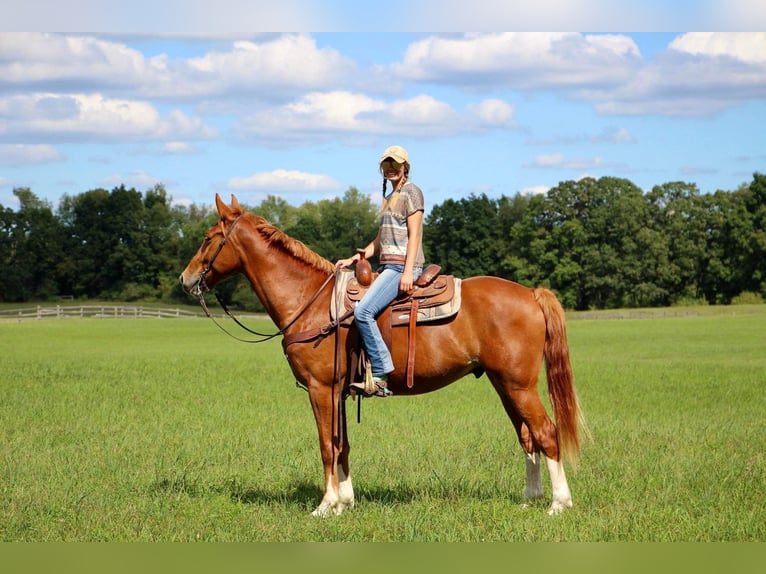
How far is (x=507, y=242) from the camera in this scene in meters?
93.1

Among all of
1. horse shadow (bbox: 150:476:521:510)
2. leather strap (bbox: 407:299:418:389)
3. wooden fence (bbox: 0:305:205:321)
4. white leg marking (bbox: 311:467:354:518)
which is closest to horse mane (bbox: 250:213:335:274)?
leather strap (bbox: 407:299:418:389)

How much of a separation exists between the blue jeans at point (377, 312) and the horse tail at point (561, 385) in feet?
4.48

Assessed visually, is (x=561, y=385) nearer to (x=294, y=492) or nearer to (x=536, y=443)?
(x=536, y=443)

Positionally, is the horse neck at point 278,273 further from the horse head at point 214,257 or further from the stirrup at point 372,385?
the stirrup at point 372,385

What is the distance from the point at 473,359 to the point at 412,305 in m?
0.77

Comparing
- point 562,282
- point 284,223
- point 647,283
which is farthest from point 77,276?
point 647,283

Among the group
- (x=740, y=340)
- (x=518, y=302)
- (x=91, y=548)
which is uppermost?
(x=518, y=302)

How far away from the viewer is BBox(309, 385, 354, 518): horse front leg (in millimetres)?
8641

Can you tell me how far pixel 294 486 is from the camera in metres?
9.98

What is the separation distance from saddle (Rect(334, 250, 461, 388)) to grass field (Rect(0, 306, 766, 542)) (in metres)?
1.60

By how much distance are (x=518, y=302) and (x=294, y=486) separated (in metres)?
3.16

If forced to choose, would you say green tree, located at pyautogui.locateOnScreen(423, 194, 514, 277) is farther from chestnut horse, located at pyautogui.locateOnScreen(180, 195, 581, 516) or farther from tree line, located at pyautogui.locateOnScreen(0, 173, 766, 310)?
chestnut horse, located at pyautogui.locateOnScreen(180, 195, 581, 516)

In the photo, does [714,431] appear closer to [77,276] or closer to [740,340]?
[740,340]

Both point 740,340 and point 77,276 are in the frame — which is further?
point 77,276
